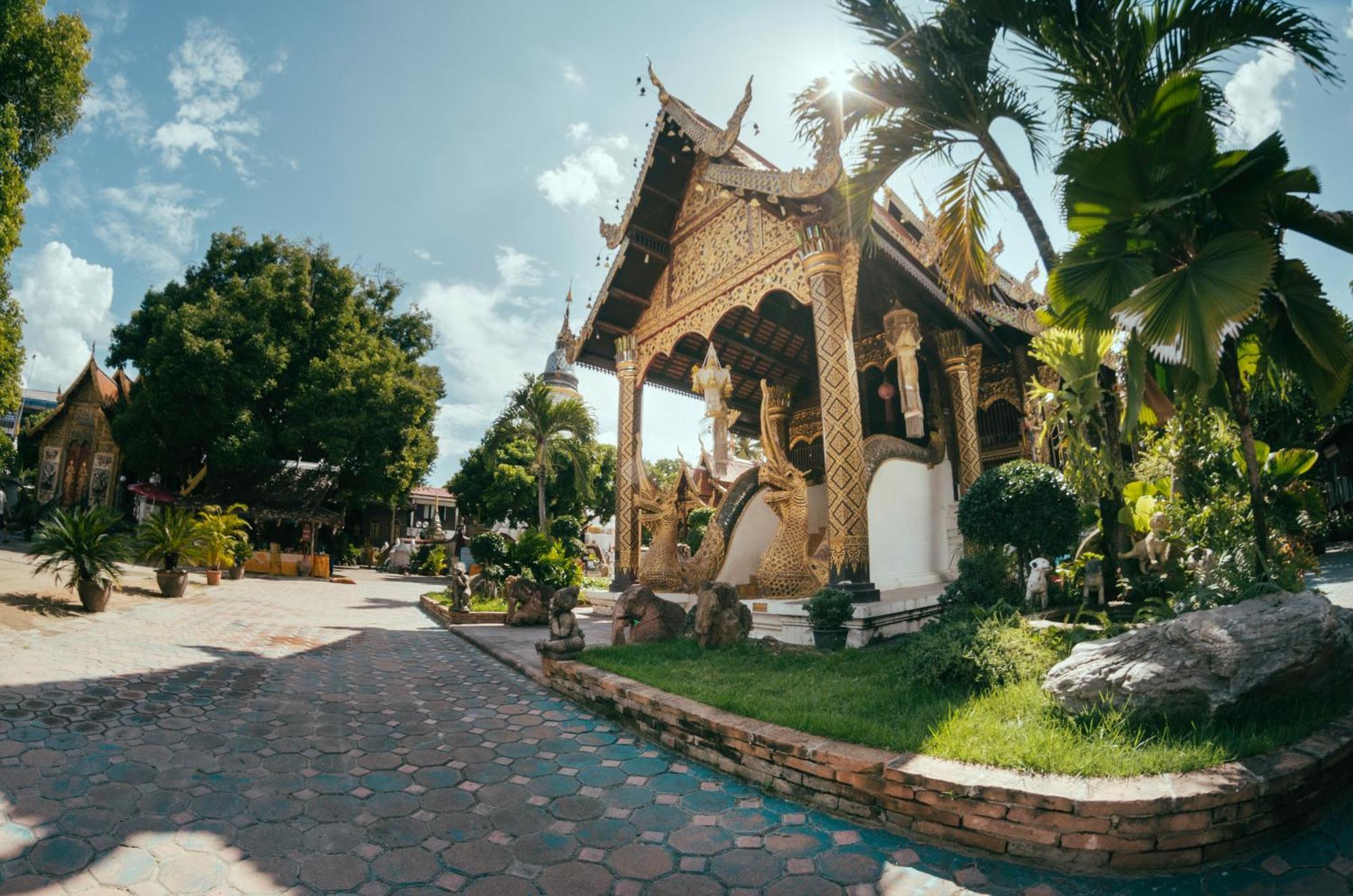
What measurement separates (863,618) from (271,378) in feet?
74.0

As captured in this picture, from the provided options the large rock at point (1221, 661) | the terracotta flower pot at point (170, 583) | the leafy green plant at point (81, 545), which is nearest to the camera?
the large rock at point (1221, 661)

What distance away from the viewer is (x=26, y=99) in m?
11.8

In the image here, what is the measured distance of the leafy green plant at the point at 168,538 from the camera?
39.8 feet

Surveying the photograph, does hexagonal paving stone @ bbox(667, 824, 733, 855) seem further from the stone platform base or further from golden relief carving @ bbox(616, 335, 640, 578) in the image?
golden relief carving @ bbox(616, 335, 640, 578)

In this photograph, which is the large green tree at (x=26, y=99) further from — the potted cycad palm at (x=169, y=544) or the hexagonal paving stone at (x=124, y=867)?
the hexagonal paving stone at (x=124, y=867)

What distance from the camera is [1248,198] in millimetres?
4305

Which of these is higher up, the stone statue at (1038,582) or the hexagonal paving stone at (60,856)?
the stone statue at (1038,582)

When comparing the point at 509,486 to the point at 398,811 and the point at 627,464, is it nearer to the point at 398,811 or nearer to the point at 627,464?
the point at 627,464

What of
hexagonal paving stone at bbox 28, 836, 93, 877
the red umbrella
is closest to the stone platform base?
hexagonal paving stone at bbox 28, 836, 93, 877

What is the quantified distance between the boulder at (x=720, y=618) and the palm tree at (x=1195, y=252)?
4.23 meters

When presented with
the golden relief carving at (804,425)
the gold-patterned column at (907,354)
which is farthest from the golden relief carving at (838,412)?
the golden relief carving at (804,425)

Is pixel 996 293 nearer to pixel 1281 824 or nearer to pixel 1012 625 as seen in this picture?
pixel 1012 625

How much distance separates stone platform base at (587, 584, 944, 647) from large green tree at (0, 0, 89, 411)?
14033 mm

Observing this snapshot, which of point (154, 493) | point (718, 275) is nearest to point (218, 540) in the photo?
point (154, 493)
